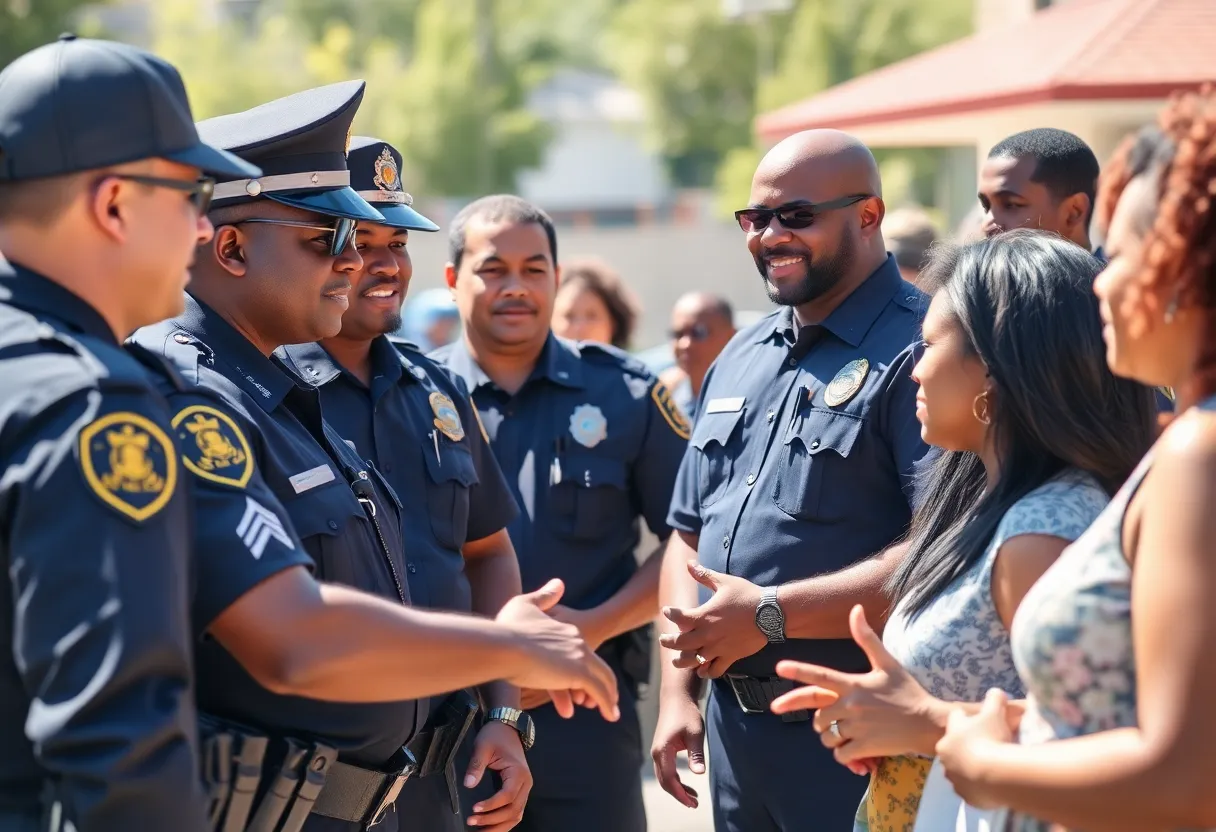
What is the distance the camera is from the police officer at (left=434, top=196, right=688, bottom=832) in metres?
4.22

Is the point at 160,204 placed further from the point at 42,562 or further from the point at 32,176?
the point at 42,562

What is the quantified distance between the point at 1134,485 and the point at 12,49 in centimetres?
2654

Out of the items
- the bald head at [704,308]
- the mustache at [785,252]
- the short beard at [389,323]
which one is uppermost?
the bald head at [704,308]

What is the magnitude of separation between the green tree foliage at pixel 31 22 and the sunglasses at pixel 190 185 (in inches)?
981

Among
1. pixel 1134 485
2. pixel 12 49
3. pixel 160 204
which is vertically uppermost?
pixel 12 49

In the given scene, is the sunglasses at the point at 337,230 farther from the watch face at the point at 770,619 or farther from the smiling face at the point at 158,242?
the watch face at the point at 770,619

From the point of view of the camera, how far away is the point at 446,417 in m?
3.73

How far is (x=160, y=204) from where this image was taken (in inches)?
82.4

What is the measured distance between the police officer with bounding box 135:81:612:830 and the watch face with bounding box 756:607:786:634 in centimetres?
100

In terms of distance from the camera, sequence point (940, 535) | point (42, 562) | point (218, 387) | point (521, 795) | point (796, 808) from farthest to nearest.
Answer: point (796, 808), point (521, 795), point (940, 535), point (218, 387), point (42, 562)

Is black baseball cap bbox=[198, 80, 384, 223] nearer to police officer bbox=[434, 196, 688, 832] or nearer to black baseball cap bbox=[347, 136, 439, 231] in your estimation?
black baseball cap bbox=[347, 136, 439, 231]

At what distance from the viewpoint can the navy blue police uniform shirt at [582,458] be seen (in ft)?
14.4

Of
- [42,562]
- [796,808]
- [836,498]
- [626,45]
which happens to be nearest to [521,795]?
[796,808]

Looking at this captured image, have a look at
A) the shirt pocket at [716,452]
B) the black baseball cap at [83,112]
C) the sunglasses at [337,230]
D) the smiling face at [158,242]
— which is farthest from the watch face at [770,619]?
the black baseball cap at [83,112]
